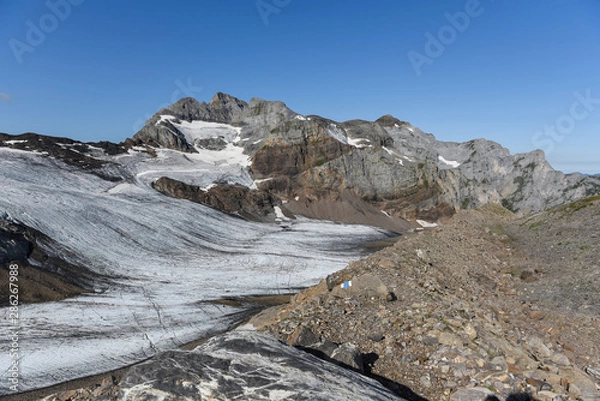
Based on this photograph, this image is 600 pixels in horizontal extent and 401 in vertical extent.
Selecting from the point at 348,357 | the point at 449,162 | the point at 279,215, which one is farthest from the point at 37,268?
the point at 449,162

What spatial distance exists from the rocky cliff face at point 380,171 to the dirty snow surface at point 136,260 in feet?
89.1

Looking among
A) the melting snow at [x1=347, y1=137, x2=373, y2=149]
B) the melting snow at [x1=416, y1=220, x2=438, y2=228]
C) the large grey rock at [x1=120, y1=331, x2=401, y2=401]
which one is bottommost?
the large grey rock at [x1=120, y1=331, x2=401, y2=401]

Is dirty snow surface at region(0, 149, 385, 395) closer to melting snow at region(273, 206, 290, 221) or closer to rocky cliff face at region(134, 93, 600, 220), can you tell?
melting snow at region(273, 206, 290, 221)

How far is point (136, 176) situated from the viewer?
90500mm

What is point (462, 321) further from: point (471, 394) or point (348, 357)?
point (348, 357)

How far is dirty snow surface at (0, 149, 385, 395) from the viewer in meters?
23.1

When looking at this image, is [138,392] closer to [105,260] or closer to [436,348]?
[436,348]

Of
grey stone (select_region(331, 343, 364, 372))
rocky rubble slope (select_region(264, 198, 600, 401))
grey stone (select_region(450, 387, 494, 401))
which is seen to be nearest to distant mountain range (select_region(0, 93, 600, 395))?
rocky rubble slope (select_region(264, 198, 600, 401))

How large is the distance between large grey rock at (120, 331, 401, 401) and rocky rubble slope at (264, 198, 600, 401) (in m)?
2.59

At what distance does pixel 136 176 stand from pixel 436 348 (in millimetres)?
91959

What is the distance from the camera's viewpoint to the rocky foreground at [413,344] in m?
5.45

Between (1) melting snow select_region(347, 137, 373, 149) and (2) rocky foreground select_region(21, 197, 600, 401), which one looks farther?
(1) melting snow select_region(347, 137, 373, 149)

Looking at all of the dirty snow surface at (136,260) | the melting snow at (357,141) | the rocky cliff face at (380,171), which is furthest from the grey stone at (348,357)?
the melting snow at (357,141)

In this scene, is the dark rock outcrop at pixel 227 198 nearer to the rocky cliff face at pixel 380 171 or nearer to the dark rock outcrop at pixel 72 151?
the dark rock outcrop at pixel 72 151
